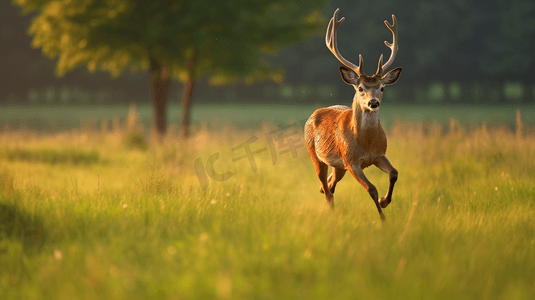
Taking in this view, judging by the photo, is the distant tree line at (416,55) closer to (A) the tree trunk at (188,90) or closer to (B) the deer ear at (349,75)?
(A) the tree trunk at (188,90)

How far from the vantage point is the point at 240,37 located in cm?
1237

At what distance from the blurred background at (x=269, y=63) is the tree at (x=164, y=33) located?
0.04m

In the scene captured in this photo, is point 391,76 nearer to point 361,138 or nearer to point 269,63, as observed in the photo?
point 361,138

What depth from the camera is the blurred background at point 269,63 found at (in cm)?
1220

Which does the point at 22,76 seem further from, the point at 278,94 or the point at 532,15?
the point at 532,15

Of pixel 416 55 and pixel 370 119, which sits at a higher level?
pixel 416 55

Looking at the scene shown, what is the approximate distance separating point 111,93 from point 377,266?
3061cm

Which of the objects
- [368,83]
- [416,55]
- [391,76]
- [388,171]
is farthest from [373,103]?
[416,55]

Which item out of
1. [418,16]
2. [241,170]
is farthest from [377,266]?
[418,16]

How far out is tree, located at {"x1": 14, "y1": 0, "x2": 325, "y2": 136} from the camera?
11.4 metres

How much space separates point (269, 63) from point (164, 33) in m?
17.6

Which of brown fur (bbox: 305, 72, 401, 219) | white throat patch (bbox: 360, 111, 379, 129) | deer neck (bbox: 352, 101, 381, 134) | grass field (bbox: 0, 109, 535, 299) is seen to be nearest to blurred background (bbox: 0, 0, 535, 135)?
grass field (bbox: 0, 109, 535, 299)

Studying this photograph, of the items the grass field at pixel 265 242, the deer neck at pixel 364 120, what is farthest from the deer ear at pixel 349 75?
the grass field at pixel 265 242

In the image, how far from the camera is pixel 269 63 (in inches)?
Answer: 1116
